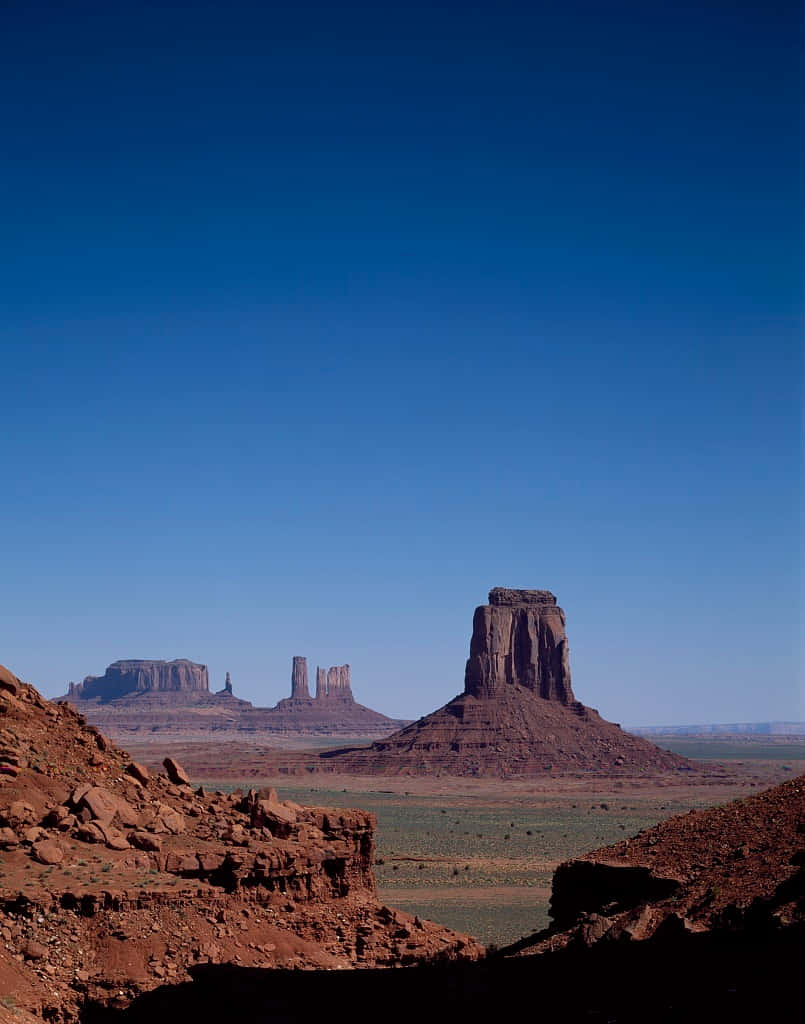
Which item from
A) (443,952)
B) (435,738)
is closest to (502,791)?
(435,738)

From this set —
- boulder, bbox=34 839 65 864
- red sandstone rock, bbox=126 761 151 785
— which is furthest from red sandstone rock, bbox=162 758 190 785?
boulder, bbox=34 839 65 864

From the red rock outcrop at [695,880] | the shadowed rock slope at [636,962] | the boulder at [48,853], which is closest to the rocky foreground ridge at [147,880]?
the boulder at [48,853]

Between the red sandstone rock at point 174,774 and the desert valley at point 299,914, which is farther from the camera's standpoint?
the red sandstone rock at point 174,774

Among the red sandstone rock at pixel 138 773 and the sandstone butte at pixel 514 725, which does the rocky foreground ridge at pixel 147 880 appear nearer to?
the red sandstone rock at pixel 138 773

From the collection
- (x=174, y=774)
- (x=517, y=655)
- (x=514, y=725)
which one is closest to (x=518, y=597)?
(x=517, y=655)

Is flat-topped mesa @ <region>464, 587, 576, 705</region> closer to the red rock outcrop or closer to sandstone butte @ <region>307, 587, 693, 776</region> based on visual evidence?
sandstone butte @ <region>307, 587, 693, 776</region>

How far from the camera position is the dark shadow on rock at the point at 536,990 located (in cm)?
1781

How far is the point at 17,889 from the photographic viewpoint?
21.2 meters

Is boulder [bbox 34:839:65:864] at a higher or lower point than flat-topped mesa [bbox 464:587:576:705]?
lower

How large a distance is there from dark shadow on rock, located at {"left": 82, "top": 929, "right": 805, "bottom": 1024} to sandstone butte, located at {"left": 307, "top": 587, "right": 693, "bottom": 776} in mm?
132477

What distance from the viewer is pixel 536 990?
2183 centimetres

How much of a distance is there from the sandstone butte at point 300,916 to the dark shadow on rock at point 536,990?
0.13ft

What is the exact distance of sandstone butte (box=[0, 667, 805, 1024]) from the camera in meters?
19.7

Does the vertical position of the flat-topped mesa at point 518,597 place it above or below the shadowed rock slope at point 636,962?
above
